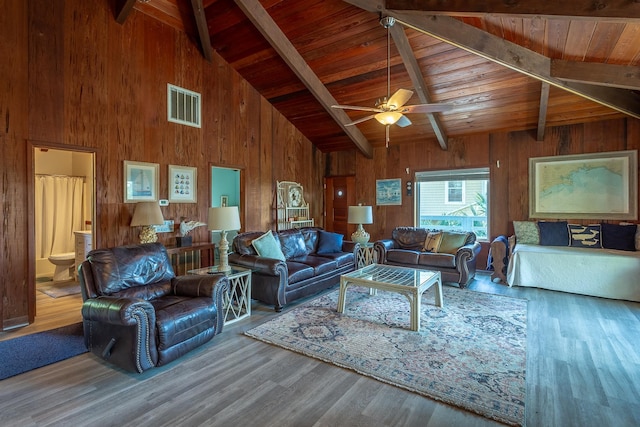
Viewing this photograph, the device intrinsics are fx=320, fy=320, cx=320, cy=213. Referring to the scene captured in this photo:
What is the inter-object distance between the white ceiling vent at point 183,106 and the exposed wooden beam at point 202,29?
0.69 metres

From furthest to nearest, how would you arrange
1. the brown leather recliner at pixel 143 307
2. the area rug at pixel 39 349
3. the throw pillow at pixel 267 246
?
the throw pillow at pixel 267 246 < the area rug at pixel 39 349 < the brown leather recliner at pixel 143 307

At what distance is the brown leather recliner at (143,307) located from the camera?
2.40 metres

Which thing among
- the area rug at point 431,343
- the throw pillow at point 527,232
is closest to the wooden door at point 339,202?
the throw pillow at point 527,232

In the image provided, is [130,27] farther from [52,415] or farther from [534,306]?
[534,306]

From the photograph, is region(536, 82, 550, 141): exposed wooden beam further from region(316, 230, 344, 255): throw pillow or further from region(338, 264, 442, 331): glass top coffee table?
region(316, 230, 344, 255): throw pillow

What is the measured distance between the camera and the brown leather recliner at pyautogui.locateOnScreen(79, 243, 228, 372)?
7.89 ft

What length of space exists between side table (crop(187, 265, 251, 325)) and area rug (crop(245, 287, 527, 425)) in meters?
0.41

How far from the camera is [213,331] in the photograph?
9.69ft

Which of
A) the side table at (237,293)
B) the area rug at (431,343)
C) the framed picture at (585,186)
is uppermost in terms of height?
the framed picture at (585,186)

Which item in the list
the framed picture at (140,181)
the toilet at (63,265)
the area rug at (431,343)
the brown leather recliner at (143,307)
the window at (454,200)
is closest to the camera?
the area rug at (431,343)

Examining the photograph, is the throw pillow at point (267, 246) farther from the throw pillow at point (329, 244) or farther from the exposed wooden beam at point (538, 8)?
the exposed wooden beam at point (538, 8)

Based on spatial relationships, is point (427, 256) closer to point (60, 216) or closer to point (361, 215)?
point (361, 215)

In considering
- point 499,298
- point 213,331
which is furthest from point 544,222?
point 213,331

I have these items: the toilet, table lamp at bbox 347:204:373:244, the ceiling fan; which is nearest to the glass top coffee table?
table lamp at bbox 347:204:373:244
